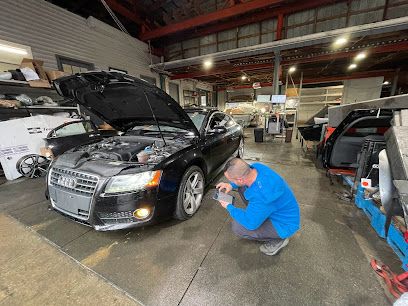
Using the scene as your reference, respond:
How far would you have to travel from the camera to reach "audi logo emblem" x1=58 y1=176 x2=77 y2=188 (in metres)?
1.78

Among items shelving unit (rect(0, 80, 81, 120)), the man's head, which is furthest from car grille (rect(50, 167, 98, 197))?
shelving unit (rect(0, 80, 81, 120))

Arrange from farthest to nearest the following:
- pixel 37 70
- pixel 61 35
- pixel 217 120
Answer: pixel 61 35 < pixel 37 70 < pixel 217 120

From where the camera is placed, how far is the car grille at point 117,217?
170cm

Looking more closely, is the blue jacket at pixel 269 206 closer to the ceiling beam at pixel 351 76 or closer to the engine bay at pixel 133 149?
the engine bay at pixel 133 149

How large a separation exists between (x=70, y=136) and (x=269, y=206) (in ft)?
14.9

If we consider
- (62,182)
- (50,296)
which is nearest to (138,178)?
(62,182)

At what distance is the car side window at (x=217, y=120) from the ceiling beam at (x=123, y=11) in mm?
6493

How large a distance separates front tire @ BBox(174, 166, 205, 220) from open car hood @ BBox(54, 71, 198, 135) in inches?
25.0

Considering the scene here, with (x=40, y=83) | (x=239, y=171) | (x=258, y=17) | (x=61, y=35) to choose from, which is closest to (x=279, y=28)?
(x=258, y=17)

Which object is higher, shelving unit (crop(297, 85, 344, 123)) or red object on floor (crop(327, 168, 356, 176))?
shelving unit (crop(297, 85, 344, 123))

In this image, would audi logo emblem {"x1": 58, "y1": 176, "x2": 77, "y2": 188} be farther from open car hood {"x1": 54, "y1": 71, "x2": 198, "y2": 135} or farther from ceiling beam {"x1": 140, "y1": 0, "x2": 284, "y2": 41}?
ceiling beam {"x1": 140, "y1": 0, "x2": 284, "y2": 41}

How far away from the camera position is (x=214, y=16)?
690 cm

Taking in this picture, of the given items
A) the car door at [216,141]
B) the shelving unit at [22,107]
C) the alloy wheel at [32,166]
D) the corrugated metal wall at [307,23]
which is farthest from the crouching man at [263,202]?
the corrugated metal wall at [307,23]

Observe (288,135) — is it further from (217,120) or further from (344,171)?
(217,120)
